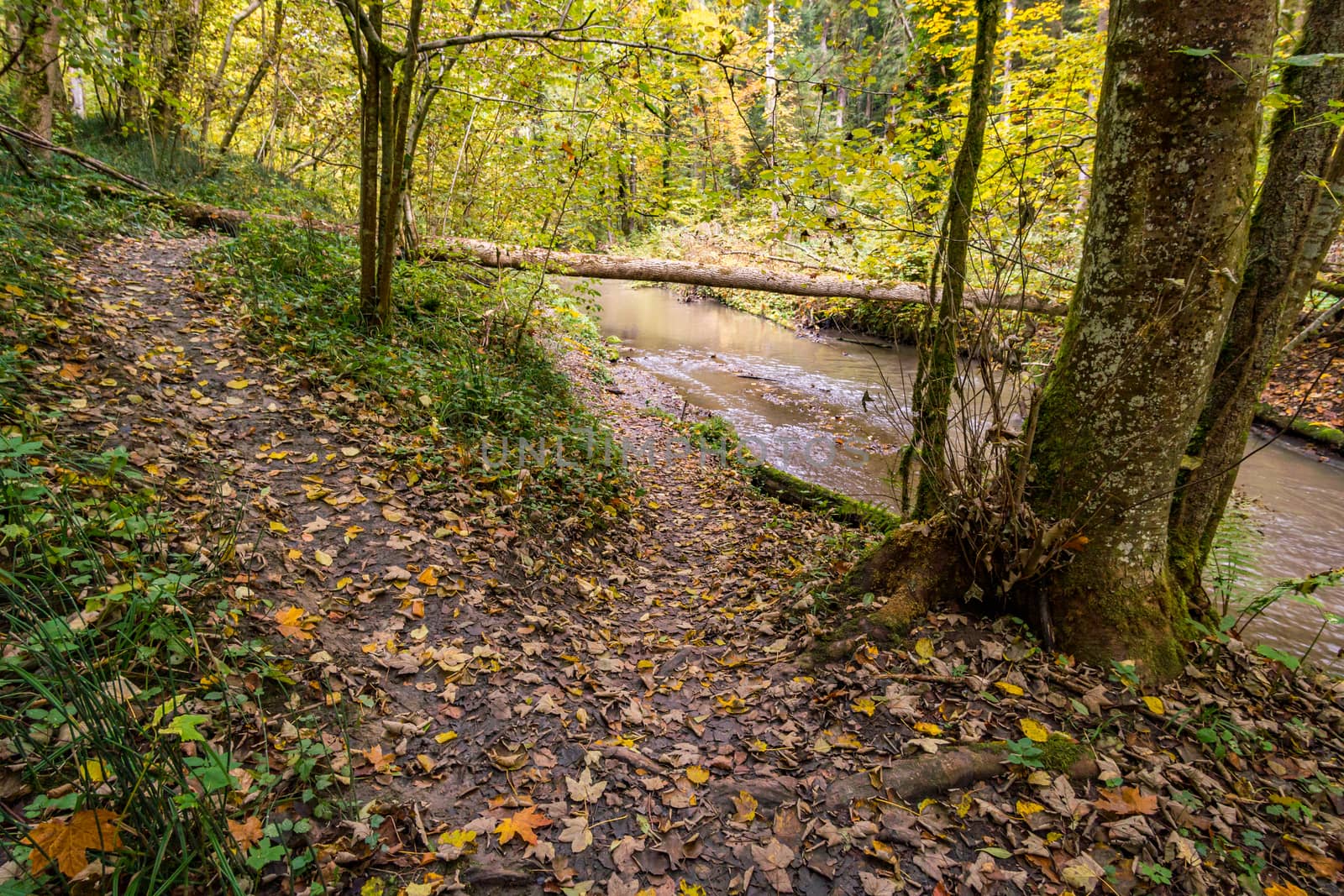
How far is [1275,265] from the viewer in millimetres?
2871

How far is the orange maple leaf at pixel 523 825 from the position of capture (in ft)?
7.29

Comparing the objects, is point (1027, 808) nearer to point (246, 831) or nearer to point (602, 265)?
point (246, 831)

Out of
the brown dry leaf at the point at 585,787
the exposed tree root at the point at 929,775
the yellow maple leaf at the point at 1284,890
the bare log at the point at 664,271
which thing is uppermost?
the bare log at the point at 664,271

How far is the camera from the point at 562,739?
112 inches

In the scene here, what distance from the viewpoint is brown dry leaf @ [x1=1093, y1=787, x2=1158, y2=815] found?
6.91ft

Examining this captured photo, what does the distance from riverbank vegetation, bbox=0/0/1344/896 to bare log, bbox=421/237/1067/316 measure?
2.89m

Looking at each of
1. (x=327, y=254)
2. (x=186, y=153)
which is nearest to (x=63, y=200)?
(x=327, y=254)

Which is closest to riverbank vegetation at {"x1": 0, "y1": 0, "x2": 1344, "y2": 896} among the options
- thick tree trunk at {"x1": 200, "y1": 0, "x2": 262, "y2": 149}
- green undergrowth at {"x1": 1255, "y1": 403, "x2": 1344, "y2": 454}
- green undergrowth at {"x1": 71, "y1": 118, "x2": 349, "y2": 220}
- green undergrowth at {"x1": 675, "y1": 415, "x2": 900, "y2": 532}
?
green undergrowth at {"x1": 675, "y1": 415, "x2": 900, "y2": 532}

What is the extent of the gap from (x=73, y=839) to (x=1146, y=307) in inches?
171

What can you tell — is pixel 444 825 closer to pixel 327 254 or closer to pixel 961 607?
pixel 961 607

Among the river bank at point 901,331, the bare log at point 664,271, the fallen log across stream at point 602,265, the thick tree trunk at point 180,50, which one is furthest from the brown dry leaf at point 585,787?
the thick tree trunk at point 180,50

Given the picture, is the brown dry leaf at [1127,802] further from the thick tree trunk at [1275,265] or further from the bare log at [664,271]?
the bare log at [664,271]

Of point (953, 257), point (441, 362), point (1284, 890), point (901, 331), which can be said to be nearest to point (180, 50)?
point (441, 362)

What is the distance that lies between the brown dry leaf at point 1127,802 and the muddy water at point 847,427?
1.92 metres
